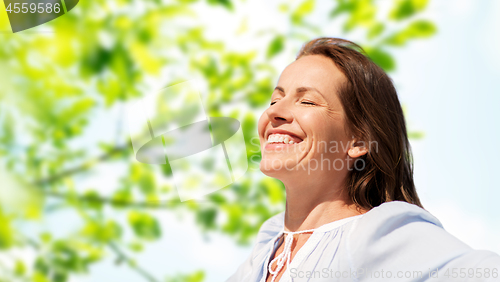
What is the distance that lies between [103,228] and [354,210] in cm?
116

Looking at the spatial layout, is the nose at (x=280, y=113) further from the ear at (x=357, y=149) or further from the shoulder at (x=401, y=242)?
the shoulder at (x=401, y=242)

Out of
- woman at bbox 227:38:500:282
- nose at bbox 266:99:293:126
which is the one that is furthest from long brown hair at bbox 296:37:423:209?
nose at bbox 266:99:293:126

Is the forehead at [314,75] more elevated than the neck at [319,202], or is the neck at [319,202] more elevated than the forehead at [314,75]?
the forehead at [314,75]

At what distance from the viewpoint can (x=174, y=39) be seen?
1.87 m

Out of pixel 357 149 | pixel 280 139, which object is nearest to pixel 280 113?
pixel 280 139

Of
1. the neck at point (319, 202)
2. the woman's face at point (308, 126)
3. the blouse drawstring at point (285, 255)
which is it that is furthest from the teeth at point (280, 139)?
the blouse drawstring at point (285, 255)

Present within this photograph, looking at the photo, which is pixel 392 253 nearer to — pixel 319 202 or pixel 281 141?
pixel 319 202

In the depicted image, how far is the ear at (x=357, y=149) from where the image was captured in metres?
1.08

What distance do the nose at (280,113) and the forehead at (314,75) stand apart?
0.18 ft

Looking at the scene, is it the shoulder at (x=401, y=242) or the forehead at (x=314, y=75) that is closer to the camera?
the shoulder at (x=401, y=242)

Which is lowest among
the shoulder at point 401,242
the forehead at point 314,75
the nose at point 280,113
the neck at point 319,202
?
the neck at point 319,202

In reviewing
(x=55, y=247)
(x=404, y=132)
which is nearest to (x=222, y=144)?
(x=404, y=132)

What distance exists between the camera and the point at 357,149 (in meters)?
1.08

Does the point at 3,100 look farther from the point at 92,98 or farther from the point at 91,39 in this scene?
the point at 91,39
